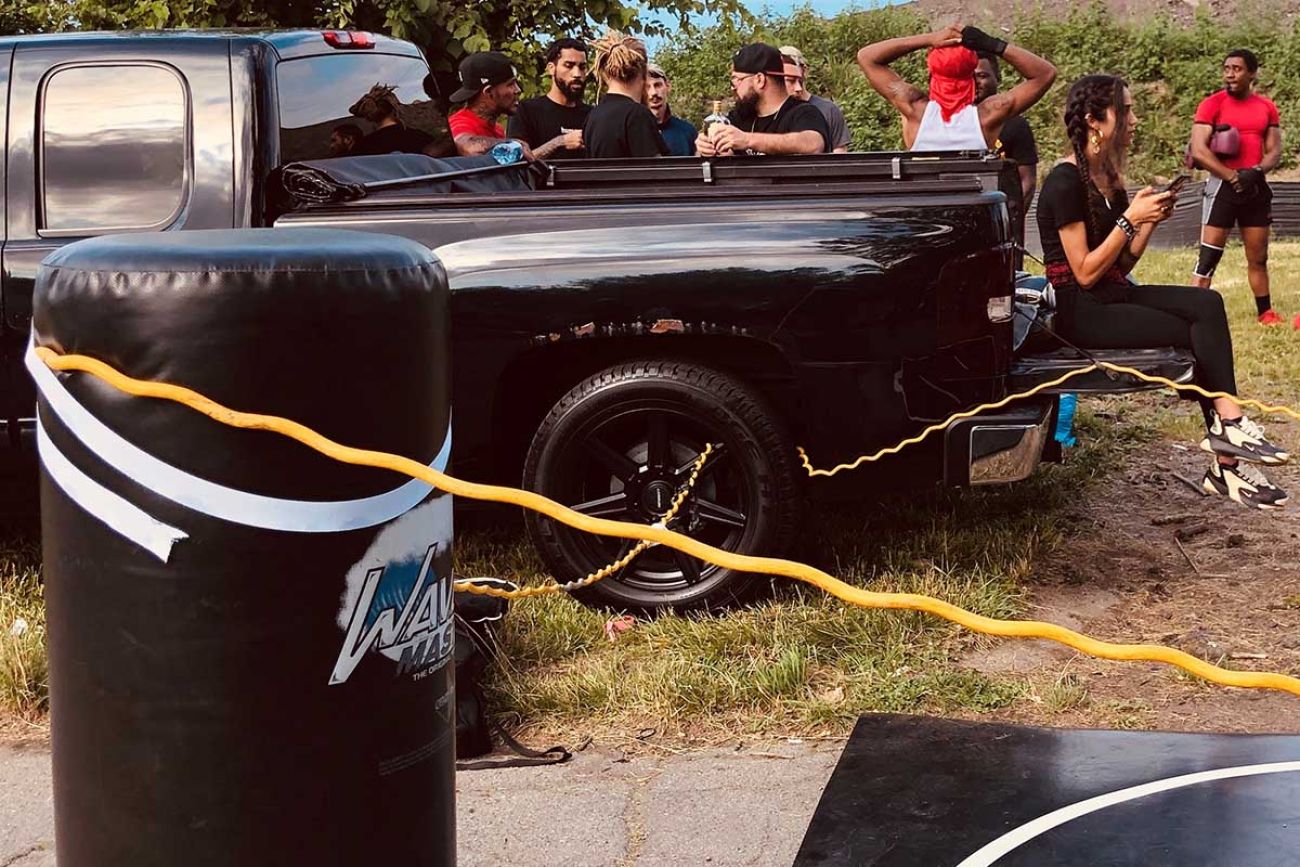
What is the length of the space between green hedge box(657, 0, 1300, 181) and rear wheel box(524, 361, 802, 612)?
19.8 m

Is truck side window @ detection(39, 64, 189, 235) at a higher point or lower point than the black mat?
higher

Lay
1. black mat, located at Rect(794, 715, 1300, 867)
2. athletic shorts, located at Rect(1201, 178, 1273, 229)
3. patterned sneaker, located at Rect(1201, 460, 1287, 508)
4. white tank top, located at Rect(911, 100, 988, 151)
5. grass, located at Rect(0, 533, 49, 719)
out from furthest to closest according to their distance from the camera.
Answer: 1. athletic shorts, located at Rect(1201, 178, 1273, 229)
2. white tank top, located at Rect(911, 100, 988, 151)
3. patterned sneaker, located at Rect(1201, 460, 1287, 508)
4. grass, located at Rect(0, 533, 49, 719)
5. black mat, located at Rect(794, 715, 1300, 867)

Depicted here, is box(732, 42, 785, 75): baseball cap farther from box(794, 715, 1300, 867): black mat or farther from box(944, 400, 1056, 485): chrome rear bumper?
box(794, 715, 1300, 867): black mat

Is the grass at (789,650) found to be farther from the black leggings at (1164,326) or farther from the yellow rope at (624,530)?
the yellow rope at (624,530)

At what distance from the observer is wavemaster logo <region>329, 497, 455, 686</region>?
7.31 ft

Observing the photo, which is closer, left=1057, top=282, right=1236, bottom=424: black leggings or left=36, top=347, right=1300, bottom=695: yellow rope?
left=36, top=347, right=1300, bottom=695: yellow rope

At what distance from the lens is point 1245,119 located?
1244cm

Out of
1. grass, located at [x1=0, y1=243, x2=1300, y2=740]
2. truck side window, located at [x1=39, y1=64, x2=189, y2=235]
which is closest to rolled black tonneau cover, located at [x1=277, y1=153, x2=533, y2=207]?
truck side window, located at [x1=39, y1=64, x2=189, y2=235]

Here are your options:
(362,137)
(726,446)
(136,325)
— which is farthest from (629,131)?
(136,325)

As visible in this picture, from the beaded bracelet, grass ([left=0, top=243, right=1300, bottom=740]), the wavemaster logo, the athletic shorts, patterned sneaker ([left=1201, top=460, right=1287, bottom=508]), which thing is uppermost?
the beaded bracelet

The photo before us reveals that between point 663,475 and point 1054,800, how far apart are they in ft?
6.79

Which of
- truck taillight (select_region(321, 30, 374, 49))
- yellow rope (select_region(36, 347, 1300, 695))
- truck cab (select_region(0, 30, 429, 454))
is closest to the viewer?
yellow rope (select_region(36, 347, 1300, 695))

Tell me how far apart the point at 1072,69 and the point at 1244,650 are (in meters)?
24.7

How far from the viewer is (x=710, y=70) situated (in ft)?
92.1
